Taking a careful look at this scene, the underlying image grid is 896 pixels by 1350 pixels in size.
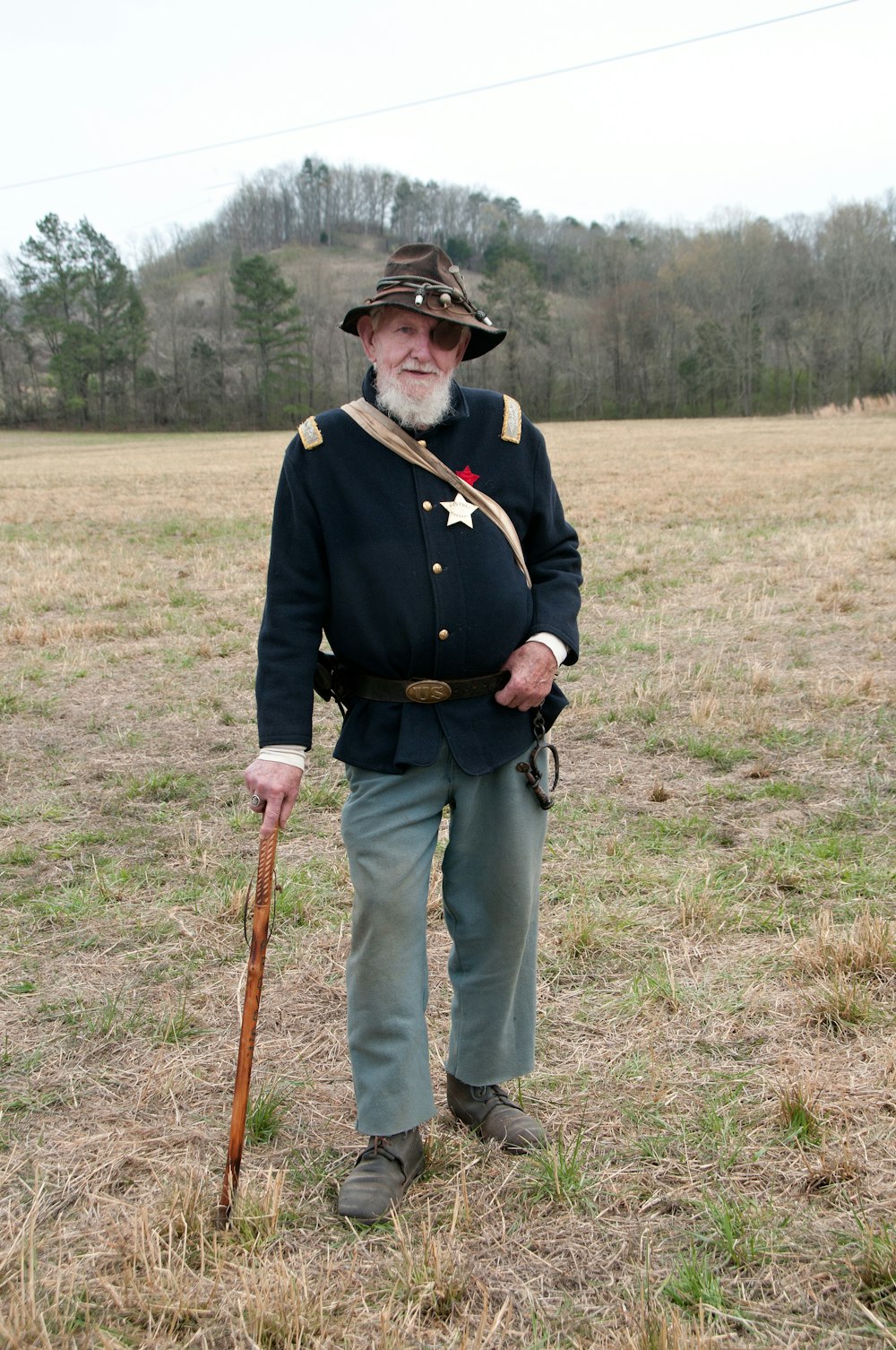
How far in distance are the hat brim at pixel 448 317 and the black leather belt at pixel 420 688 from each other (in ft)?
2.88

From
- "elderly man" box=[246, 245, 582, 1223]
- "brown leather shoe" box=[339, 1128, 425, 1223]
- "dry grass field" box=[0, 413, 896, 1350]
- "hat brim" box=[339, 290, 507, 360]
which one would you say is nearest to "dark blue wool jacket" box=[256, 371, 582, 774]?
"elderly man" box=[246, 245, 582, 1223]

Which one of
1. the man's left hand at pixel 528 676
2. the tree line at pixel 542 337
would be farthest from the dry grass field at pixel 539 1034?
the tree line at pixel 542 337

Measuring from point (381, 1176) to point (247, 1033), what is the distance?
0.51m

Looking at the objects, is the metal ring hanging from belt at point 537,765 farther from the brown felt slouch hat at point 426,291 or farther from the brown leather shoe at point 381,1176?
the brown felt slouch hat at point 426,291

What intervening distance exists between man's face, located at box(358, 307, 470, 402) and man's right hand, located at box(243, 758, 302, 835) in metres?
1.04

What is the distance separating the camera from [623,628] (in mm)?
9695

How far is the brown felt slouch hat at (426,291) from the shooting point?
2.88 meters

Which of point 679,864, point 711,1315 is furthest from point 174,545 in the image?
point 711,1315

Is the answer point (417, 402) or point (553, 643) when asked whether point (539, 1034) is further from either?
point (417, 402)

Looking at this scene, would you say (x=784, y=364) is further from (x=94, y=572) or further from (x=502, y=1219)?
(x=502, y=1219)

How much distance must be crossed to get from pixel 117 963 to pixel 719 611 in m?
7.11

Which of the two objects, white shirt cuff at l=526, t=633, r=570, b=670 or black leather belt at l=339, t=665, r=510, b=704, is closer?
black leather belt at l=339, t=665, r=510, b=704

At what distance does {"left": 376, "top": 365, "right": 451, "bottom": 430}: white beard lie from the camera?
2.97 meters

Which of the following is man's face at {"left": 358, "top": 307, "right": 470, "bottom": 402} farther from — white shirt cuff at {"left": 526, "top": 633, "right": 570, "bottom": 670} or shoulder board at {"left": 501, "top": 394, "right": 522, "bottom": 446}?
white shirt cuff at {"left": 526, "top": 633, "right": 570, "bottom": 670}
